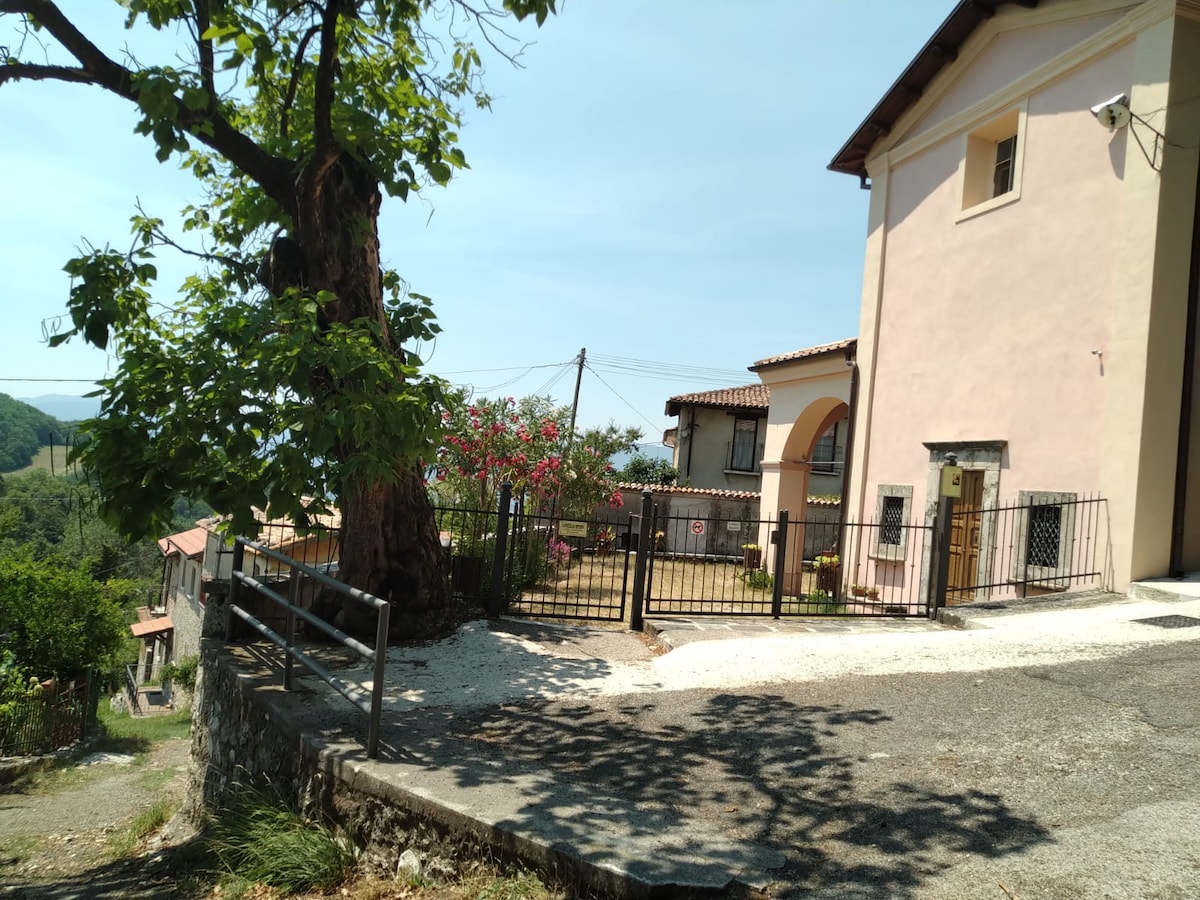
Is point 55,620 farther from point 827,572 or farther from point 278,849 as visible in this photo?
point 278,849

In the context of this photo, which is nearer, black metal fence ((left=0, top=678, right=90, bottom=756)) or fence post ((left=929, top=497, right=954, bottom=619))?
fence post ((left=929, top=497, right=954, bottom=619))

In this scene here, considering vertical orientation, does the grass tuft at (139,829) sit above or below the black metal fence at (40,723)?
above

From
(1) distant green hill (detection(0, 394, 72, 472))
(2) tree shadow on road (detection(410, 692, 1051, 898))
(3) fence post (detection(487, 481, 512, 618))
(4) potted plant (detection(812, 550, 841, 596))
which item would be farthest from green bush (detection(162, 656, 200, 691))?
(1) distant green hill (detection(0, 394, 72, 472))

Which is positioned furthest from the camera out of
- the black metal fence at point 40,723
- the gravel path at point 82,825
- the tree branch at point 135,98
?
the black metal fence at point 40,723

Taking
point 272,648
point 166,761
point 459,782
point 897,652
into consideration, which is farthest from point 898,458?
point 166,761

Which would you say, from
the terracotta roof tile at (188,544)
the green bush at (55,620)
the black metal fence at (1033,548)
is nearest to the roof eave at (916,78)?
the black metal fence at (1033,548)

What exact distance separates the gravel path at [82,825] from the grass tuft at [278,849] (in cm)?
48

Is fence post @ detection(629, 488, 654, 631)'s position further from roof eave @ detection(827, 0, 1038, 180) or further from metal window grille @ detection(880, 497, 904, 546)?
roof eave @ detection(827, 0, 1038, 180)

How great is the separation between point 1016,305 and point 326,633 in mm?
9860

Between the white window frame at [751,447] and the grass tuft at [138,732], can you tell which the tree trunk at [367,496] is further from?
the white window frame at [751,447]

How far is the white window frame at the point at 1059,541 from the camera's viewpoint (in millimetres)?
9930

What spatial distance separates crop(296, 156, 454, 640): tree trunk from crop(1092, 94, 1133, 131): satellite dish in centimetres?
852

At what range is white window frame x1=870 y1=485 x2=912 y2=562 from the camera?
43.1 ft

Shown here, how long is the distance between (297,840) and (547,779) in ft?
4.45
